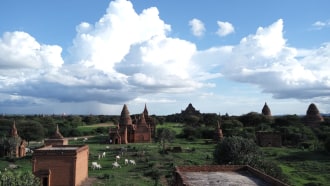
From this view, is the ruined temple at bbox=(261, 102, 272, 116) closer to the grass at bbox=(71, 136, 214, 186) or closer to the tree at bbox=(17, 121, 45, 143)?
the grass at bbox=(71, 136, 214, 186)

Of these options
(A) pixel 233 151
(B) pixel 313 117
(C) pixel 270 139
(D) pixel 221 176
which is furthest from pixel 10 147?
(B) pixel 313 117

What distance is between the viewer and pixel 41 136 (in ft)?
210

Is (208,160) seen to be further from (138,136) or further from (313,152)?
(138,136)

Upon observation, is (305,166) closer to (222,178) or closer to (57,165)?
(222,178)

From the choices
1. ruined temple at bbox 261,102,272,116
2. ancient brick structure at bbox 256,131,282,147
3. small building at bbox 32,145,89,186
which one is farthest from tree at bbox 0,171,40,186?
ruined temple at bbox 261,102,272,116

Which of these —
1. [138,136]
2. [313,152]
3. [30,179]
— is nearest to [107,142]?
[138,136]

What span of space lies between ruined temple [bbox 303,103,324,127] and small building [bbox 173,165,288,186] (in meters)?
70.4

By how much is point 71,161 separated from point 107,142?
32.9 m

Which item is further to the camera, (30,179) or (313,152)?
(313,152)

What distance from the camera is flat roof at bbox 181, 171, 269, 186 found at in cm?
1689

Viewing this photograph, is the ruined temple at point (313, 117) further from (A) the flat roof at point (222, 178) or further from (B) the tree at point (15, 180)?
(B) the tree at point (15, 180)

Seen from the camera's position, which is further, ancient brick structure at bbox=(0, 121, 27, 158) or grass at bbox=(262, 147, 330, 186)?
ancient brick structure at bbox=(0, 121, 27, 158)

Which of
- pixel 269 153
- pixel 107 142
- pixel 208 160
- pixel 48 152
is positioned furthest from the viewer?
pixel 107 142

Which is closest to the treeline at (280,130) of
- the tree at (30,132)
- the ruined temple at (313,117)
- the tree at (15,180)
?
the ruined temple at (313,117)
